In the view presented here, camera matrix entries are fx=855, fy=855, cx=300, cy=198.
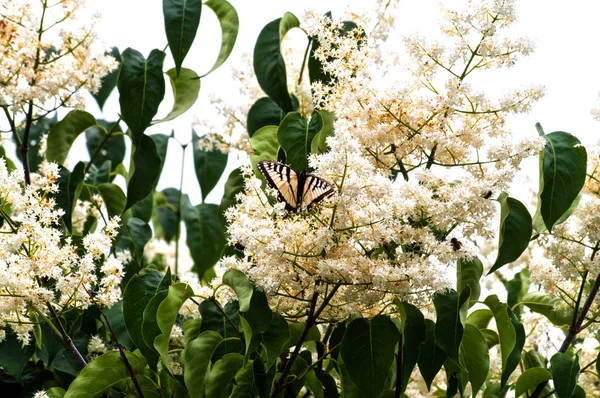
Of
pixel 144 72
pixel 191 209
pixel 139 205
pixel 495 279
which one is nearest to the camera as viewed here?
pixel 144 72

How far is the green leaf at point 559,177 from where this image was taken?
47.7 inches

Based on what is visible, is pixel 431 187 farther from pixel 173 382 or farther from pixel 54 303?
pixel 54 303

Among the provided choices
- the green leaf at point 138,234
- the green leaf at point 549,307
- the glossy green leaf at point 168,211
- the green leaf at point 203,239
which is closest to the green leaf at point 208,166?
the green leaf at point 203,239

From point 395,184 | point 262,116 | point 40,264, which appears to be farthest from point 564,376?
point 40,264

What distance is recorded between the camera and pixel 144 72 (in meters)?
1.51

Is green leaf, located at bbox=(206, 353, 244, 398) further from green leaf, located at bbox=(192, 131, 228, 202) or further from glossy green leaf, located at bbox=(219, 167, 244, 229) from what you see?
green leaf, located at bbox=(192, 131, 228, 202)

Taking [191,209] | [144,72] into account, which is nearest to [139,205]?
A: [191,209]

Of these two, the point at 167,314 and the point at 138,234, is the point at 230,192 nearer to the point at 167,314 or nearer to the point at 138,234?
the point at 138,234

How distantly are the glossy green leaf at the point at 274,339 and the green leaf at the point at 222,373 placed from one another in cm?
6

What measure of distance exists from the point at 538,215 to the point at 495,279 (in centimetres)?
108

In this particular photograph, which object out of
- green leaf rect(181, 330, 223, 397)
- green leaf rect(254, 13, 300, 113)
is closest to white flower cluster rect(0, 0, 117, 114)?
green leaf rect(254, 13, 300, 113)

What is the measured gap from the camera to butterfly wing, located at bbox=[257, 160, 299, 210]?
1.17m

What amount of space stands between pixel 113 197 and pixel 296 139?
618mm

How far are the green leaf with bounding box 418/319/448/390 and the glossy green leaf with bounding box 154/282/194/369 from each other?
0.35 meters
